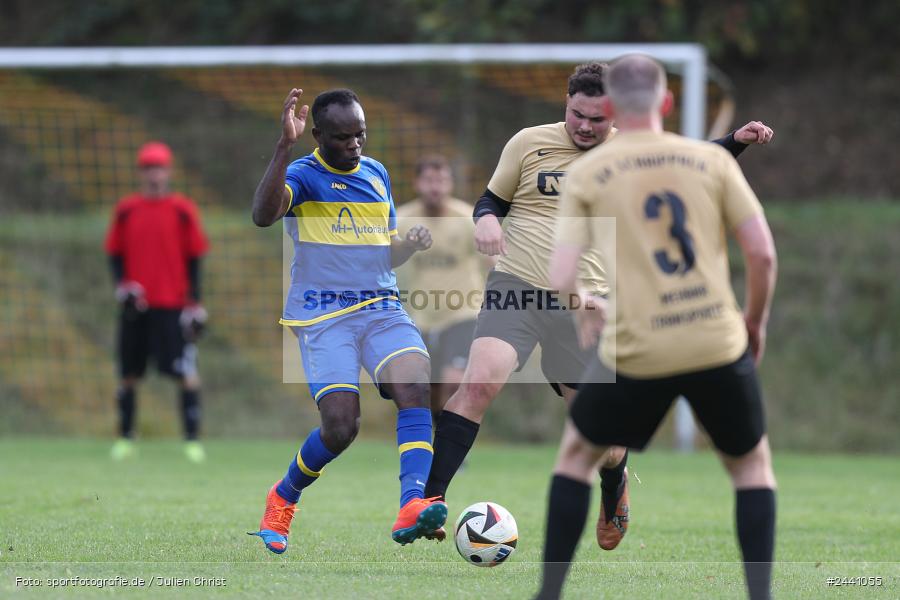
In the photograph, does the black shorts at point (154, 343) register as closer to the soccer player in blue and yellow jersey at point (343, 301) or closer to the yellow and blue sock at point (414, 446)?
the soccer player in blue and yellow jersey at point (343, 301)

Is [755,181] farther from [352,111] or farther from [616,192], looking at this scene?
[616,192]

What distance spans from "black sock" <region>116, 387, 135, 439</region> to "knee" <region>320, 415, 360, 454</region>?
21.8 ft

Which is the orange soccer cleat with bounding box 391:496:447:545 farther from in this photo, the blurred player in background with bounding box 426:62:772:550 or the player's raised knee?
the player's raised knee

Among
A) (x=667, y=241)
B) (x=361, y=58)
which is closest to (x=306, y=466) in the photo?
(x=667, y=241)

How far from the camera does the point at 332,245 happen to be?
614 cm

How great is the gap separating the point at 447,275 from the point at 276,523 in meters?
5.56

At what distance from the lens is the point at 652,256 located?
167 inches

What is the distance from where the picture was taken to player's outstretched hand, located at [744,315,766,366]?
444 centimetres

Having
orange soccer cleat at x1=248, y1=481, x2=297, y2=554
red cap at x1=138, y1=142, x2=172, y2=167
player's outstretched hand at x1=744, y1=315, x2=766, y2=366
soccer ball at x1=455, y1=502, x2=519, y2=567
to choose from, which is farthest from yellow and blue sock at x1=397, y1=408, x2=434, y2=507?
red cap at x1=138, y1=142, x2=172, y2=167

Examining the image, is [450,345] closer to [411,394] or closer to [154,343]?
[154,343]

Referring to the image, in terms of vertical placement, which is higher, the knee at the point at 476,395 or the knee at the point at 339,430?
the knee at the point at 476,395

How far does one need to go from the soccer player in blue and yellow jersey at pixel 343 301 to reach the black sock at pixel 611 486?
112 centimetres

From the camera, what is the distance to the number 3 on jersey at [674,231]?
13.9 feet

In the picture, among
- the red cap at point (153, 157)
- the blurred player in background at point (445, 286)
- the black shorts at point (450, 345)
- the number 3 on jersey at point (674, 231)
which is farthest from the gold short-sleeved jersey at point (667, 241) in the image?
the red cap at point (153, 157)
